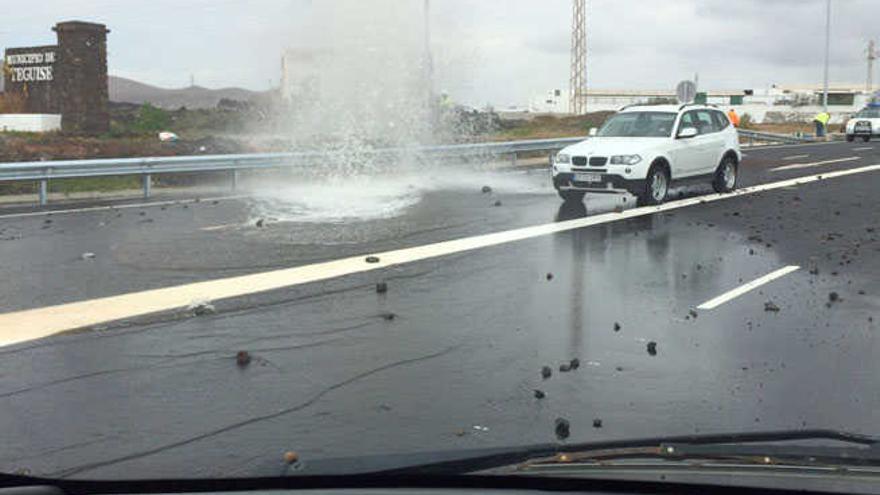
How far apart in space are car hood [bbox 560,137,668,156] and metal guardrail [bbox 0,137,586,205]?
8.13 metres

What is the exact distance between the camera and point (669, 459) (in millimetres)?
3266

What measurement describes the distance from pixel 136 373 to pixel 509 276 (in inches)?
188

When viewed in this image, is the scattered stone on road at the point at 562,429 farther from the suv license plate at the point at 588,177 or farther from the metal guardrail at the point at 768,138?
the metal guardrail at the point at 768,138

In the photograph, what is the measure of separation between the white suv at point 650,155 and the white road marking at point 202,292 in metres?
2.80

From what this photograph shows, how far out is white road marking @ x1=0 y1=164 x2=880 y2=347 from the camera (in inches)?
293

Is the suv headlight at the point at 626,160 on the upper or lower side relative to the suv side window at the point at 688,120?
lower

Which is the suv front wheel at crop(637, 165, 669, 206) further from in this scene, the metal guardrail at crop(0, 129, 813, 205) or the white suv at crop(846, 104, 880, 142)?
the white suv at crop(846, 104, 880, 142)

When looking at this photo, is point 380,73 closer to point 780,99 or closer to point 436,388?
point 436,388

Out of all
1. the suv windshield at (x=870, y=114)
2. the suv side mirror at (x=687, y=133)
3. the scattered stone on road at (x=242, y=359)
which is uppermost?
the suv windshield at (x=870, y=114)

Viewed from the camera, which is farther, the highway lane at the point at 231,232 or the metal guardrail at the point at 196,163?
the metal guardrail at the point at 196,163

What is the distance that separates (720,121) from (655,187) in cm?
325

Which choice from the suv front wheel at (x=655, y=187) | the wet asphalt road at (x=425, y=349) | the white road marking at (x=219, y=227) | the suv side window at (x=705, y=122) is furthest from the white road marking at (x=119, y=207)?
the suv side window at (x=705, y=122)

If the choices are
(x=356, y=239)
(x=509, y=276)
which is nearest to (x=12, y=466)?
(x=509, y=276)

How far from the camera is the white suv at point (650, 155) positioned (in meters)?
16.0
